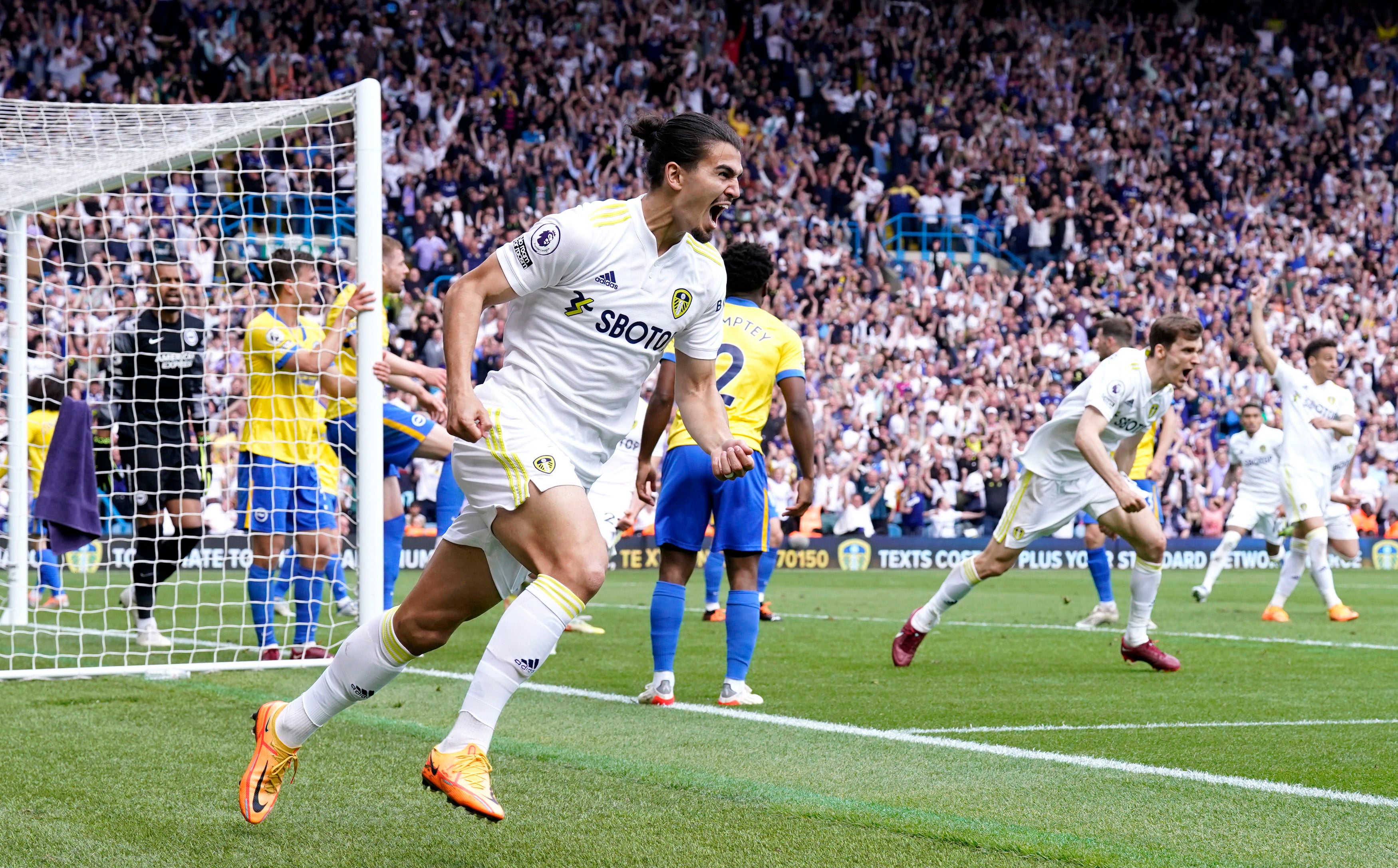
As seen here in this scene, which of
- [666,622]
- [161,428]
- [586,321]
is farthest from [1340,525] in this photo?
[586,321]

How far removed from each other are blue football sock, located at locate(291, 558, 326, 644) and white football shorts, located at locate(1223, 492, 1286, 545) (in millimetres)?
10758

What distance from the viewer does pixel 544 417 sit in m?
4.53

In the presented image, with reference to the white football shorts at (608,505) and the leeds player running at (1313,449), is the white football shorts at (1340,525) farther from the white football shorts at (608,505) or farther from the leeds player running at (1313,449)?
the white football shorts at (608,505)

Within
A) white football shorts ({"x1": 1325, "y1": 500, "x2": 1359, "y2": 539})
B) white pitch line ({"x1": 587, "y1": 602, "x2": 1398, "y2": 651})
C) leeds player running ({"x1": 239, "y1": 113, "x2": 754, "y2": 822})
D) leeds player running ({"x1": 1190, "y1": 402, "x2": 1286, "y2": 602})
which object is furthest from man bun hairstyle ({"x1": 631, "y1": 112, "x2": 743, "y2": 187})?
leeds player running ({"x1": 1190, "y1": 402, "x2": 1286, "y2": 602})

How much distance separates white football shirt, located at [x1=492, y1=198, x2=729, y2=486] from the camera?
177 inches

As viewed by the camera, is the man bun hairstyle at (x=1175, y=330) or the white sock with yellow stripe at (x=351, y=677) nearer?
the white sock with yellow stripe at (x=351, y=677)

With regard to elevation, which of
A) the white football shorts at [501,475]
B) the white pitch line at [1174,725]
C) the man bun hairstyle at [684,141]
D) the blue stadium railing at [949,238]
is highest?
the blue stadium railing at [949,238]

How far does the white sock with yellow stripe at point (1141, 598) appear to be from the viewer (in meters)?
8.80

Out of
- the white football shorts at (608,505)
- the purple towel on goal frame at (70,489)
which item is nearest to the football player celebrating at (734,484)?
the white football shorts at (608,505)

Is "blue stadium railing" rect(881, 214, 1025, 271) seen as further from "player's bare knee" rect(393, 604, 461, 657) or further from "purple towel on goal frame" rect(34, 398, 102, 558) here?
Result: "player's bare knee" rect(393, 604, 461, 657)

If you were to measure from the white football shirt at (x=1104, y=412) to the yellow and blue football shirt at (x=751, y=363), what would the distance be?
6.50 feet

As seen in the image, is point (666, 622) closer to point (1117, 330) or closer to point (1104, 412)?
point (1104, 412)

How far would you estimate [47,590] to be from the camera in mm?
14930

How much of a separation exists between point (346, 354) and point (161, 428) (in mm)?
1657
